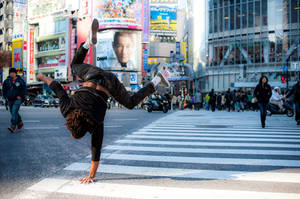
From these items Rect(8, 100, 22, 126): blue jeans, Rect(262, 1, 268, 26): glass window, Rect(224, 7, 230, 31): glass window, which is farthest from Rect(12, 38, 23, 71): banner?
Rect(8, 100, 22, 126): blue jeans

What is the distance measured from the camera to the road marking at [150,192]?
3.22 m

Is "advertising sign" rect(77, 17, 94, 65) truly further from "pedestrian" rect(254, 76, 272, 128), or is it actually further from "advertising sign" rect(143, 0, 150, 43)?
"pedestrian" rect(254, 76, 272, 128)

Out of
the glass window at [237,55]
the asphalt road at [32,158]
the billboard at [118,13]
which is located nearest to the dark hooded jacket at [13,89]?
the asphalt road at [32,158]

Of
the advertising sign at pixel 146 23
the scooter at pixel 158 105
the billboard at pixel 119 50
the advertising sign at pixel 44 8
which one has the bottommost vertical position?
the scooter at pixel 158 105

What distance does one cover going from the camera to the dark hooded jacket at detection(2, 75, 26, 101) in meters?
9.04

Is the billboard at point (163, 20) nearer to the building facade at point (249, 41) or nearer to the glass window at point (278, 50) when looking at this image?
the building facade at point (249, 41)

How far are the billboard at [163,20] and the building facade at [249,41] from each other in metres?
21.8

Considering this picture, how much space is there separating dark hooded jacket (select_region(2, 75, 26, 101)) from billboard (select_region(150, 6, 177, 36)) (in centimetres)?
6018

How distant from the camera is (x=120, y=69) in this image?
58.6m

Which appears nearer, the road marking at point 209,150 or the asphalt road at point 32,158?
the asphalt road at point 32,158

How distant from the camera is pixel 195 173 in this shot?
4215 millimetres

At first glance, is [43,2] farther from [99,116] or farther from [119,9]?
[99,116]

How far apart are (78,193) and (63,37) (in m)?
63.0

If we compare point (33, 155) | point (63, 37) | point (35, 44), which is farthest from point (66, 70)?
point (33, 155)
